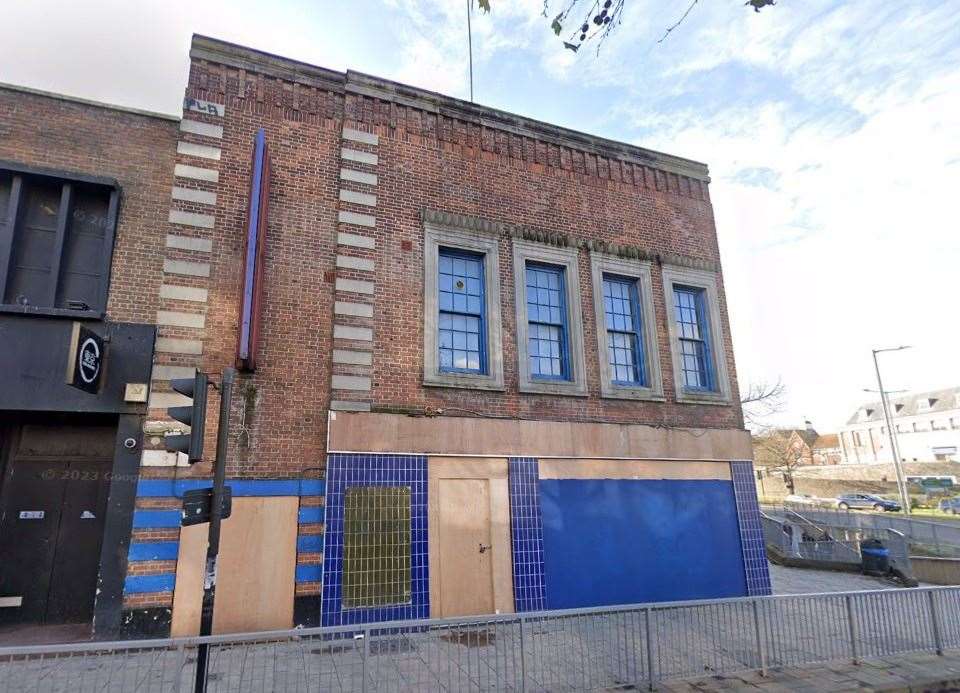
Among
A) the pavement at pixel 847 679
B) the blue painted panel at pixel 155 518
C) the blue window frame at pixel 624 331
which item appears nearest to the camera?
the pavement at pixel 847 679

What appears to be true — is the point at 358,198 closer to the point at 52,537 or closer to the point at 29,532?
the point at 52,537

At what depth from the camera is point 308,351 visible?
937cm

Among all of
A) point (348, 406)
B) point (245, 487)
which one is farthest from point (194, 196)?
point (245, 487)

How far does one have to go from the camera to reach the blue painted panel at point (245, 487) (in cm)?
813

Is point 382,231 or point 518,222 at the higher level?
point 518,222

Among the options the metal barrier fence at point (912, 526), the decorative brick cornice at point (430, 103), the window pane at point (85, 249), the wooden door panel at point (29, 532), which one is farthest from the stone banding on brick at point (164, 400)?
the metal barrier fence at point (912, 526)

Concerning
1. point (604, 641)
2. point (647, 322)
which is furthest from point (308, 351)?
point (647, 322)

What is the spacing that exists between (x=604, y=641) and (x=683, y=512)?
534 centimetres

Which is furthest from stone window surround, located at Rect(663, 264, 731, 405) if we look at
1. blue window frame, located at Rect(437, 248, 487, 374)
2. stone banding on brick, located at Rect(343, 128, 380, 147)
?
stone banding on brick, located at Rect(343, 128, 380, 147)

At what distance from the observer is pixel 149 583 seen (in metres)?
7.86

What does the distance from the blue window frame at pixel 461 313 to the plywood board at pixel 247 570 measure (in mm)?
3853

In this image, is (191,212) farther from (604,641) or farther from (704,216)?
(704,216)

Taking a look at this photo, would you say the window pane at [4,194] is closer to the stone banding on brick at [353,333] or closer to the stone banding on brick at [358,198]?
the stone banding on brick at [358,198]

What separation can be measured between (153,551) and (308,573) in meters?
2.20
